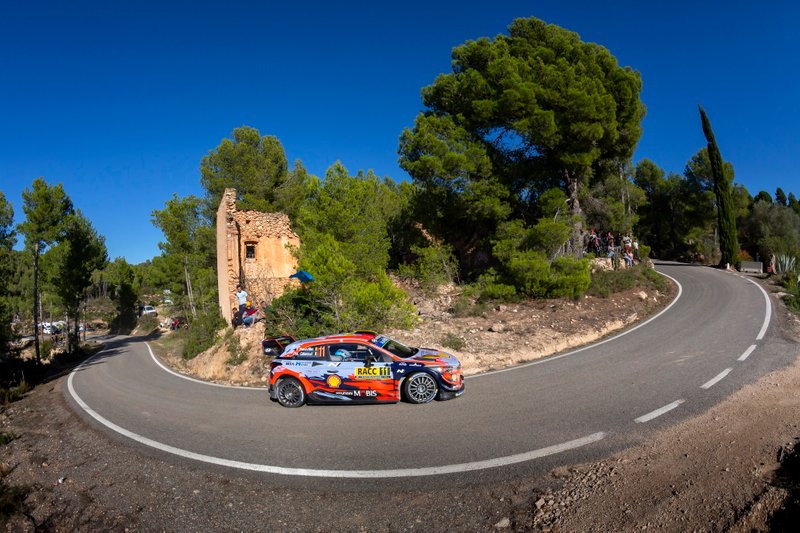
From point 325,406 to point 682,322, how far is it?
12.4 metres

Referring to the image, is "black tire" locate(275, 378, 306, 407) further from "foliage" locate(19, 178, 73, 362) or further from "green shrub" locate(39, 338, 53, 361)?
"green shrub" locate(39, 338, 53, 361)

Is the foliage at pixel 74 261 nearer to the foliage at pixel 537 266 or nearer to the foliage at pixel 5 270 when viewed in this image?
the foliage at pixel 5 270

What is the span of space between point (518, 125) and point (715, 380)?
46.6 feet

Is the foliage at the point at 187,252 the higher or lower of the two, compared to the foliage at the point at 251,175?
lower

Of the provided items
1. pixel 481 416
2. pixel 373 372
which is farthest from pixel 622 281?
pixel 373 372

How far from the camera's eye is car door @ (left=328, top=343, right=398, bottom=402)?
27.3 feet

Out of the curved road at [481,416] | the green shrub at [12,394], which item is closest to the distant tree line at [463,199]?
the green shrub at [12,394]

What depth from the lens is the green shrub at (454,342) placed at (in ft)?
40.1

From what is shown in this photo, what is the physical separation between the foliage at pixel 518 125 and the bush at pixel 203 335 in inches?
477

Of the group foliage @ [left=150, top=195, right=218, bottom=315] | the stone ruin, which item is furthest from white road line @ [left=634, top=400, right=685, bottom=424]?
foliage @ [left=150, top=195, right=218, bottom=315]

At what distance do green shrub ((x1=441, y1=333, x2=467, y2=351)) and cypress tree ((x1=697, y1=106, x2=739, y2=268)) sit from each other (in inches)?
979

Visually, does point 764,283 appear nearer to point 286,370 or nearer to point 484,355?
point 484,355

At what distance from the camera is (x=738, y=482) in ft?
13.9

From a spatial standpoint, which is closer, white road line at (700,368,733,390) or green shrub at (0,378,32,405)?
white road line at (700,368,733,390)
